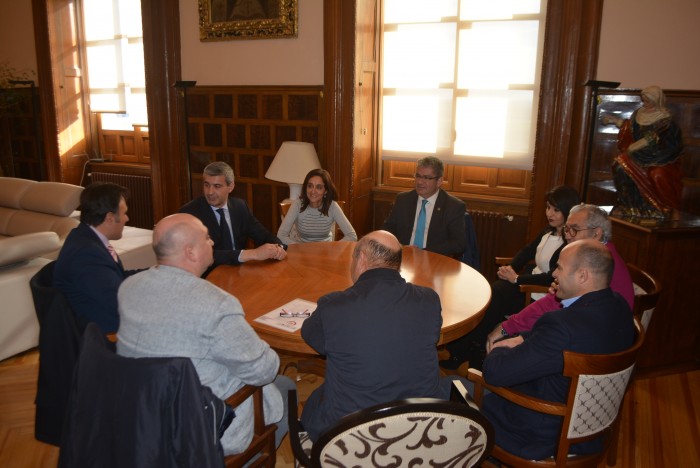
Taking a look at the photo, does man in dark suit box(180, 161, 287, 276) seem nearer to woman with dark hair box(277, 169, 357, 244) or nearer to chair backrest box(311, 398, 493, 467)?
woman with dark hair box(277, 169, 357, 244)

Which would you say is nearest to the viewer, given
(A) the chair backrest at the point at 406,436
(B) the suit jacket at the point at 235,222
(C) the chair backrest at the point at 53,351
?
(A) the chair backrest at the point at 406,436

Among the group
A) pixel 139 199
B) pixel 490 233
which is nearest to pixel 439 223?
pixel 490 233

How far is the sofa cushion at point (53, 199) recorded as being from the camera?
4547 mm

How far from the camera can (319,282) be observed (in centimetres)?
266

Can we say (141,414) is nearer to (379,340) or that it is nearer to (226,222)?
(379,340)

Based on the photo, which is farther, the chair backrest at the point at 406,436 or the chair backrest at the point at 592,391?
the chair backrest at the point at 592,391

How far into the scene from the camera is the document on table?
7.00ft

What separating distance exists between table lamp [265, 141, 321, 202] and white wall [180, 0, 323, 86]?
0.76 m

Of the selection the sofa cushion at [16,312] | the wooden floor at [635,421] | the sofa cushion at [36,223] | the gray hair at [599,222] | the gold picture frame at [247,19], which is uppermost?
the gold picture frame at [247,19]

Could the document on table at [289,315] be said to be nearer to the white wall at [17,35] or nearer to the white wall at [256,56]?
the white wall at [256,56]

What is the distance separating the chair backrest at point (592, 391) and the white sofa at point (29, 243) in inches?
126

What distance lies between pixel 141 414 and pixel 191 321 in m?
0.28

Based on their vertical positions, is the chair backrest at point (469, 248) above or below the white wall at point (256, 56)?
below

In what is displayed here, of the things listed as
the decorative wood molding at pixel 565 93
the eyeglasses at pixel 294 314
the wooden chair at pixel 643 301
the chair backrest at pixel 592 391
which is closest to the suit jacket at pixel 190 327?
the eyeglasses at pixel 294 314
